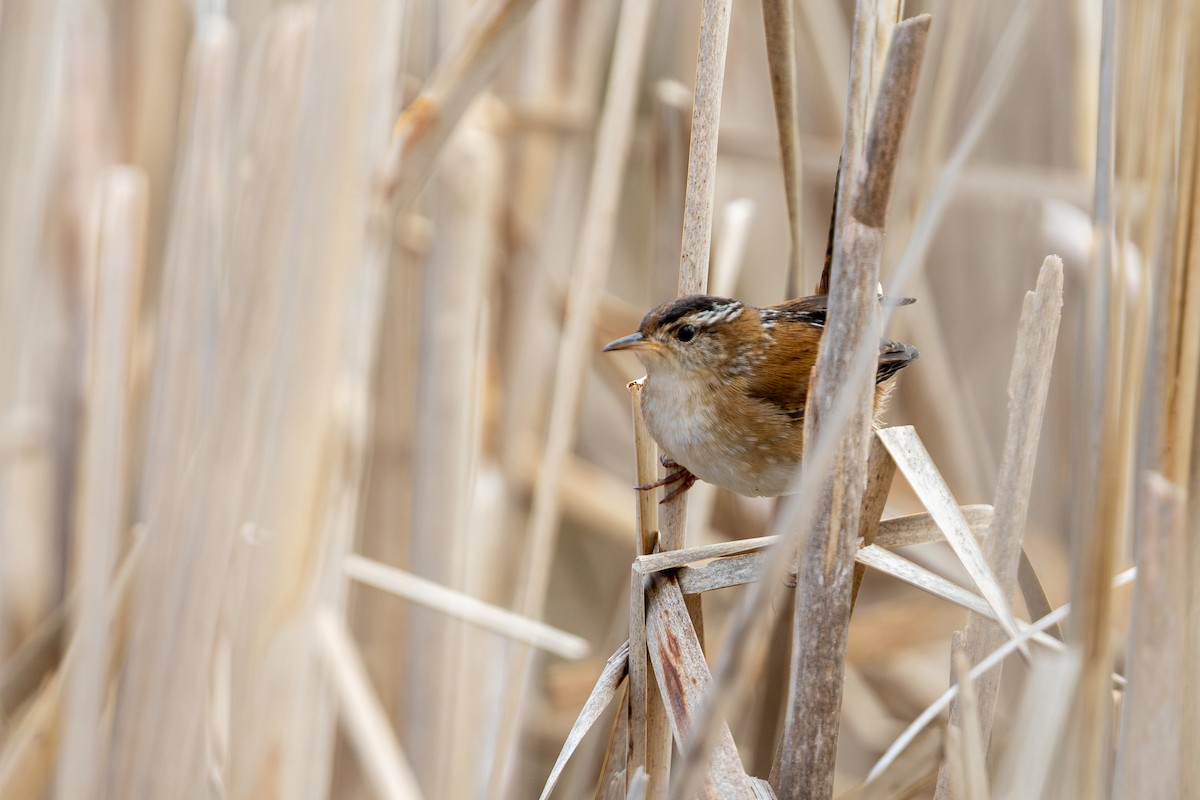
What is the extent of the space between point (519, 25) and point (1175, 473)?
3.57ft

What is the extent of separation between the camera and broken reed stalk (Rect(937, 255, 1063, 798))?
1.27m

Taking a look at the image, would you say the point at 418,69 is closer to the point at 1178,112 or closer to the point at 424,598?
the point at 424,598

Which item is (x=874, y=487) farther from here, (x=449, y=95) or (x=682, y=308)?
(x=449, y=95)

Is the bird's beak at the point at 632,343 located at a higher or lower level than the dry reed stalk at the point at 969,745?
higher

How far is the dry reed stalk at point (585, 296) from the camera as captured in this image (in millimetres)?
1818

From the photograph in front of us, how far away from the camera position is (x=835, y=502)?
120 cm

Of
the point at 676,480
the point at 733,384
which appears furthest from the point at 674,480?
the point at 733,384

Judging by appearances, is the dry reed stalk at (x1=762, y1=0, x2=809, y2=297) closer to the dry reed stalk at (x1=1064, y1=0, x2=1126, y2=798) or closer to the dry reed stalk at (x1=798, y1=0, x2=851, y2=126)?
the dry reed stalk at (x1=1064, y1=0, x2=1126, y2=798)

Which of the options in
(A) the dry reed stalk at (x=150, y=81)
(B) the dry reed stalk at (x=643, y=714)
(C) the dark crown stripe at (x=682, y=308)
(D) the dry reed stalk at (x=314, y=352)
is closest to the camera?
(B) the dry reed stalk at (x=643, y=714)

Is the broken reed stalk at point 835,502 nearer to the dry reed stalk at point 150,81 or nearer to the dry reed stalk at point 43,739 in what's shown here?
the dry reed stalk at point 43,739

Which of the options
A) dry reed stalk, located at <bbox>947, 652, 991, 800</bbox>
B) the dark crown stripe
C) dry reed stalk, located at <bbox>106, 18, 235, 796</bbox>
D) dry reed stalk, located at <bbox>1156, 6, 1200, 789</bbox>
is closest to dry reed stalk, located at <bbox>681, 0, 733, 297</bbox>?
the dark crown stripe

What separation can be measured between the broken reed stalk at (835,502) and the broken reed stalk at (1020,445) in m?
0.18

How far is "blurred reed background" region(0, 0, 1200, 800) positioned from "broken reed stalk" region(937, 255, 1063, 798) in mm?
32

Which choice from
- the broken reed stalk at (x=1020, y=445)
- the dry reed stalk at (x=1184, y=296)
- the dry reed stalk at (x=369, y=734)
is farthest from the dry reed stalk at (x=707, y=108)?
the dry reed stalk at (x=369, y=734)
